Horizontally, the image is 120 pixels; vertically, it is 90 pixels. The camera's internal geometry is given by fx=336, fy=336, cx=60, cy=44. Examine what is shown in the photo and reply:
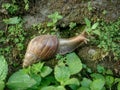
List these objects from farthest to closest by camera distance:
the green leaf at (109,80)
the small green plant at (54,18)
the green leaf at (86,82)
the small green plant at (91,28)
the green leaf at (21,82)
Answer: the small green plant at (54,18), the small green plant at (91,28), the green leaf at (109,80), the green leaf at (86,82), the green leaf at (21,82)

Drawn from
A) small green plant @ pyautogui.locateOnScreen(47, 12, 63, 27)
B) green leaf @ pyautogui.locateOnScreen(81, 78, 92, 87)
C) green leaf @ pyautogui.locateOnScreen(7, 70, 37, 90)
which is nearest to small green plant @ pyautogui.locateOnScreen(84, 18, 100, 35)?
small green plant @ pyautogui.locateOnScreen(47, 12, 63, 27)

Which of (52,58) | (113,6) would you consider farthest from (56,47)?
(113,6)

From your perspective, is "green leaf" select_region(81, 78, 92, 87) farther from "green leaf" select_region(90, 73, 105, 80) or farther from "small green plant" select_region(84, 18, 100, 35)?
"small green plant" select_region(84, 18, 100, 35)

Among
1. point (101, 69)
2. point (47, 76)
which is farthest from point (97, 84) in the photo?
point (47, 76)

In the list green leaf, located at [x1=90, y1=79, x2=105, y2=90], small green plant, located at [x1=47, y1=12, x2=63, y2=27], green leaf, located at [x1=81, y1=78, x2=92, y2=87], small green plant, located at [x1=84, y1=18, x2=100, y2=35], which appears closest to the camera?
green leaf, located at [x1=90, y1=79, x2=105, y2=90]

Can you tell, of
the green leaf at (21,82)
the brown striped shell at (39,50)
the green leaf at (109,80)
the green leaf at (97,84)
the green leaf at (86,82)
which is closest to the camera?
the green leaf at (21,82)

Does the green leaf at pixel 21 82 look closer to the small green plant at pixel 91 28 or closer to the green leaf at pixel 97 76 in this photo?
the green leaf at pixel 97 76

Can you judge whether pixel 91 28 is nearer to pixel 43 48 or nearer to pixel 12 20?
pixel 43 48

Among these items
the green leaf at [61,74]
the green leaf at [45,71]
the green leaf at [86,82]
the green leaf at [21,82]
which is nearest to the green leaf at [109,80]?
the green leaf at [86,82]
